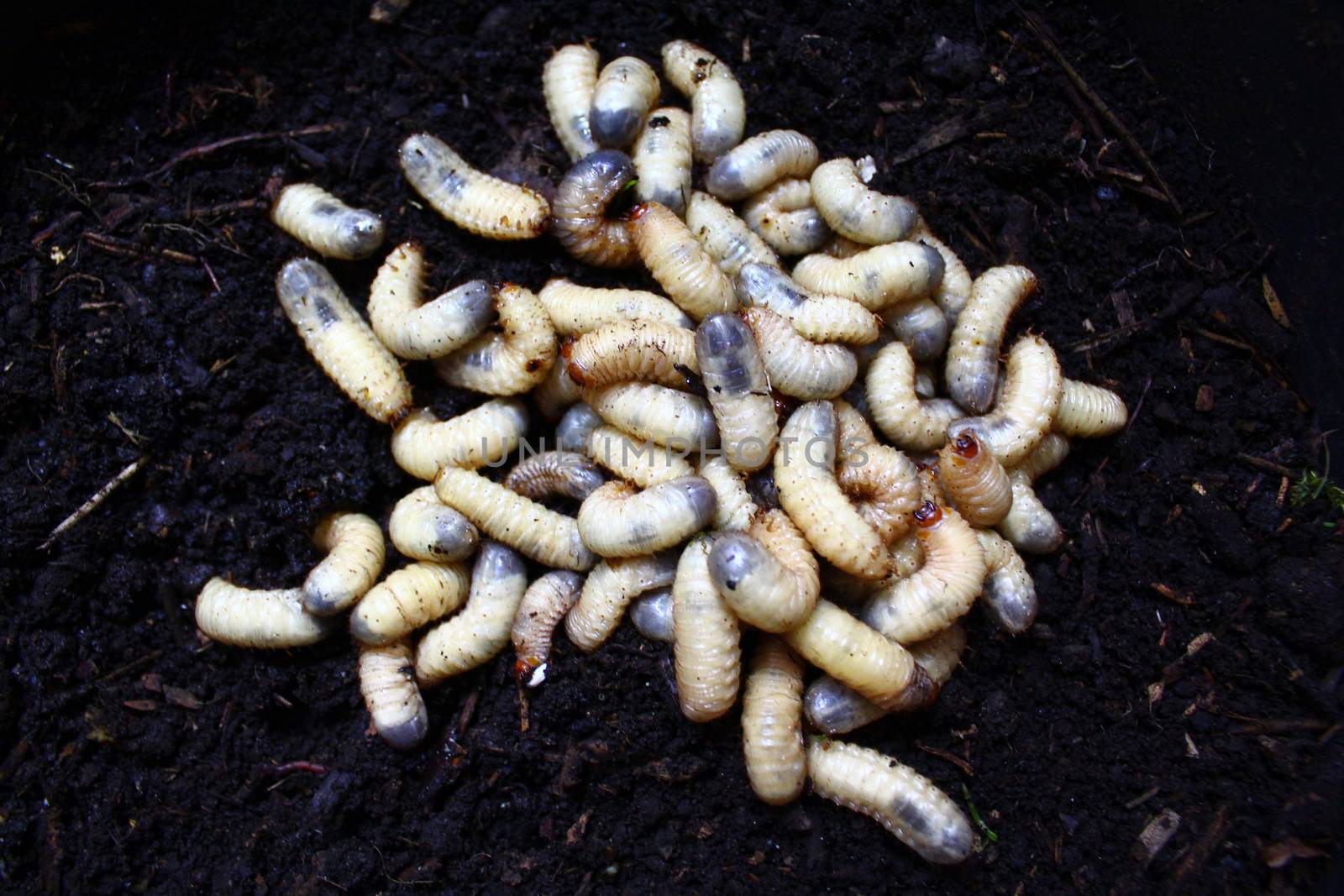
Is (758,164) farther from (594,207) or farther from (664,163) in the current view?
(594,207)

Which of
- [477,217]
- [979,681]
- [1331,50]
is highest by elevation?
[1331,50]

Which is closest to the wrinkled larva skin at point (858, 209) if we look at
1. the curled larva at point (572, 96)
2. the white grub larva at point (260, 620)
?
the curled larva at point (572, 96)

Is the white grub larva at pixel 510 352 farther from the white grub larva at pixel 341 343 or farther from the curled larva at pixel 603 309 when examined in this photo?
the white grub larva at pixel 341 343

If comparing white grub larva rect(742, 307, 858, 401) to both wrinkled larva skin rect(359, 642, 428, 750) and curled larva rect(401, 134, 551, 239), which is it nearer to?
curled larva rect(401, 134, 551, 239)

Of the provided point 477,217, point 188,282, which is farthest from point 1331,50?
point 188,282

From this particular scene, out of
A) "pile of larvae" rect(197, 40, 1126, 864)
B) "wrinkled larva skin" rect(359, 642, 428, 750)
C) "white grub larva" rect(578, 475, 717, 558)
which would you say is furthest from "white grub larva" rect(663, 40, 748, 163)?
"wrinkled larva skin" rect(359, 642, 428, 750)

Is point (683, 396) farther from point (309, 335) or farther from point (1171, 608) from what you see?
point (1171, 608)
